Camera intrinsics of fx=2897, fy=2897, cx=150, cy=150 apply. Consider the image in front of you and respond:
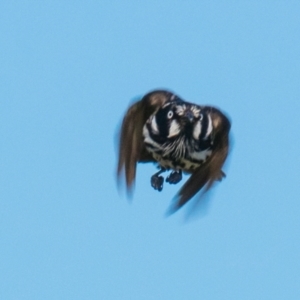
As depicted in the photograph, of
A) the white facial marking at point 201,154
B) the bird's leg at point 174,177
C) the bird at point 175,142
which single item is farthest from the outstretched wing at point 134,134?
the white facial marking at point 201,154

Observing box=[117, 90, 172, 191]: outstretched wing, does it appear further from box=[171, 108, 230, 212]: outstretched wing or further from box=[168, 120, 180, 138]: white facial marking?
box=[171, 108, 230, 212]: outstretched wing

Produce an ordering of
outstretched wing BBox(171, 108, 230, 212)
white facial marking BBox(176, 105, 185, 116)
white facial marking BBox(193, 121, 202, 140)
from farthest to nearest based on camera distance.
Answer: outstretched wing BBox(171, 108, 230, 212) < white facial marking BBox(193, 121, 202, 140) < white facial marking BBox(176, 105, 185, 116)

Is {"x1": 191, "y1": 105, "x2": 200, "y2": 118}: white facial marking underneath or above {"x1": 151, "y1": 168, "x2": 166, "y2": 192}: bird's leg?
above

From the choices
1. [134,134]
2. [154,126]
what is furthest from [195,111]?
[134,134]

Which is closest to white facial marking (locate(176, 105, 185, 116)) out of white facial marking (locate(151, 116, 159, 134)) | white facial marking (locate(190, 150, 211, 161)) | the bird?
Answer: the bird

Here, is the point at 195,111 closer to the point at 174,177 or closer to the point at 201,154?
the point at 201,154
